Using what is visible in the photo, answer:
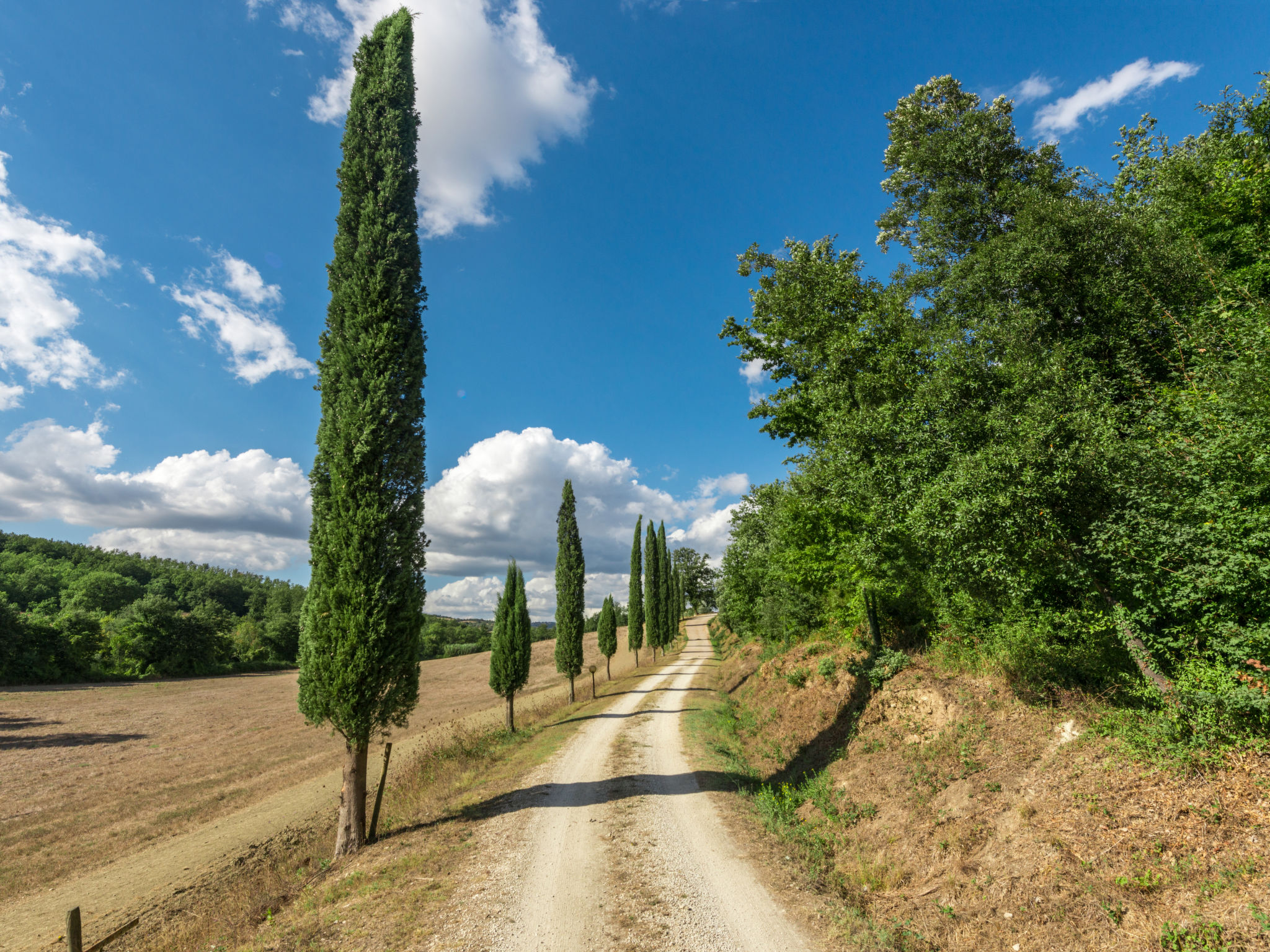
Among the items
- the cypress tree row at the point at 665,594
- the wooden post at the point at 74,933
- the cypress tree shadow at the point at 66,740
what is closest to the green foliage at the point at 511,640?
the wooden post at the point at 74,933

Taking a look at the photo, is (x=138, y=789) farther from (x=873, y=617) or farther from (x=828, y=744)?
(x=873, y=617)

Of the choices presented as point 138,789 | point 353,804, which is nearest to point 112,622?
point 138,789

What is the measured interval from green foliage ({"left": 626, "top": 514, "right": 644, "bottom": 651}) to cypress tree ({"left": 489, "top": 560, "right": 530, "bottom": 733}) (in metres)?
21.4

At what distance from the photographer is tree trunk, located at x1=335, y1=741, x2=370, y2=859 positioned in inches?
381

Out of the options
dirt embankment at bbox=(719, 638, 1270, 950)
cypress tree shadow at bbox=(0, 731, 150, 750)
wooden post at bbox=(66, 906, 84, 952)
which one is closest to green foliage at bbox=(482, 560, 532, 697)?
dirt embankment at bbox=(719, 638, 1270, 950)

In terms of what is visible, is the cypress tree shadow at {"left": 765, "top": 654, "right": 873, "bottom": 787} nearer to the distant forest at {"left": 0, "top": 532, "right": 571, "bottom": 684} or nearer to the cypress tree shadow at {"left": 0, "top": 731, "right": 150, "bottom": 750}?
the distant forest at {"left": 0, "top": 532, "right": 571, "bottom": 684}

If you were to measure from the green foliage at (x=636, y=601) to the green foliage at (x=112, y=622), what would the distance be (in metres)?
40.6

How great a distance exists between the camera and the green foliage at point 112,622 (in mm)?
51000

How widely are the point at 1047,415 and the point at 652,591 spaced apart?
1696 inches

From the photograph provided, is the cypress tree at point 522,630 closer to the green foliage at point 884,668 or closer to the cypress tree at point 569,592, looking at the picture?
the cypress tree at point 569,592

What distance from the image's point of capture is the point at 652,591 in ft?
163

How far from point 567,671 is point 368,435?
22.7 meters

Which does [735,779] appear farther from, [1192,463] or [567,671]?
[567,671]

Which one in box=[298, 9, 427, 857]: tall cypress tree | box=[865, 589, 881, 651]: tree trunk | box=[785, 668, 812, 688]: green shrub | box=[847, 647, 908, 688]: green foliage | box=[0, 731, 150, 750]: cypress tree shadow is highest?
box=[298, 9, 427, 857]: tall cypress tree
